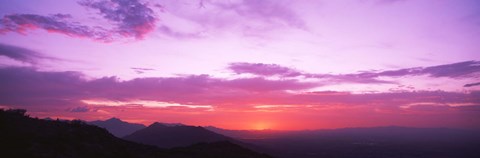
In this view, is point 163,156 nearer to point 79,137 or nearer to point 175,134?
point 79,137

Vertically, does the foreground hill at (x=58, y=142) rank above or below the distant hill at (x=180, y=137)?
above

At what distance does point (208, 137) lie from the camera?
15838 cm

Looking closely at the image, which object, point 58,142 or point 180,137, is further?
point 180,137

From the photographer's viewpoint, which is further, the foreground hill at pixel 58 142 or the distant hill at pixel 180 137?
the distant hill at pixel 180 137

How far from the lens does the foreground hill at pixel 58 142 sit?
103 feet

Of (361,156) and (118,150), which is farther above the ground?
(118,150)

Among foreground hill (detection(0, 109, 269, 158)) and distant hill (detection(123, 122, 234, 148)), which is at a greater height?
foreground hill (detection(0, 109, 269, 158))

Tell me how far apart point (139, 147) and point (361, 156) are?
17114 centimetres

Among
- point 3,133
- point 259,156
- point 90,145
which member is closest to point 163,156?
point 90,145

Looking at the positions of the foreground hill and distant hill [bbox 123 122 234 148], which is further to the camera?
distant hill [bbox 123 122 234 148]

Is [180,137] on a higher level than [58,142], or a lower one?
lower

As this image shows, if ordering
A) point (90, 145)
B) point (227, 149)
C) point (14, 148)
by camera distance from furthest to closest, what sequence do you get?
1. point (227, 149)
2. point (90, 145)
3. point (14, 148)

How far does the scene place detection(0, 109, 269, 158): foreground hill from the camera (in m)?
31.3

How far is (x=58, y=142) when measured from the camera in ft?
119
